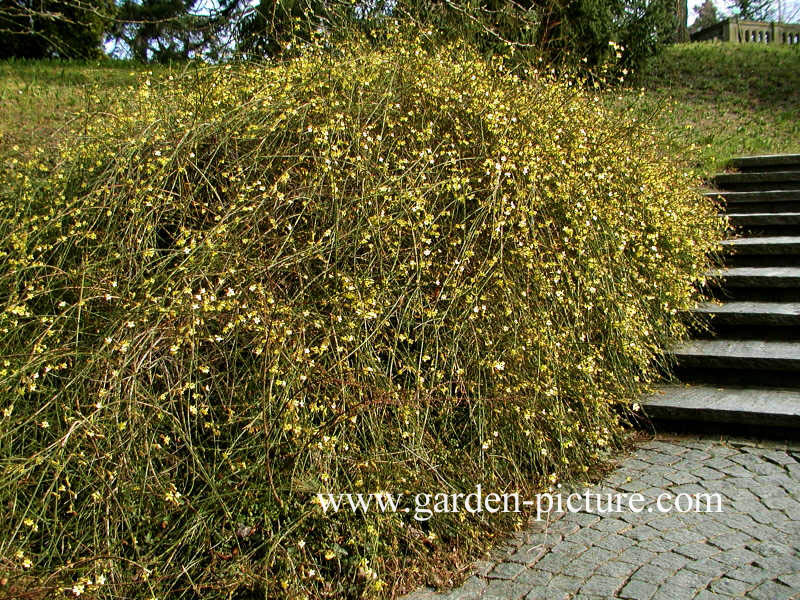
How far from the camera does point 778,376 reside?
3951 millimetres

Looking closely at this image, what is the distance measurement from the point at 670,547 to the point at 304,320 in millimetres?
1571

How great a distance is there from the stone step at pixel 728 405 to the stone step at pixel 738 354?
0.44 feet

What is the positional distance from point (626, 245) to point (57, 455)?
2.90 meters

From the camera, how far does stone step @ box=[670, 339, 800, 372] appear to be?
392 centimetres

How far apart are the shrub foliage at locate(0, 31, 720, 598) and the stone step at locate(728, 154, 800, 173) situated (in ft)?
10.3

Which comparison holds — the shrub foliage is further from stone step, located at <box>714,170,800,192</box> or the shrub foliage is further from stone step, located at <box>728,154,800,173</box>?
stone step, located at <box>728,154,800,173</box>

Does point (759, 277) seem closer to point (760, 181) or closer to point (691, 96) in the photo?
point (760, 181)

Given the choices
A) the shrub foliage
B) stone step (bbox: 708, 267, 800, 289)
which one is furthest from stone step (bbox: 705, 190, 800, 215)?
the shrub foliage

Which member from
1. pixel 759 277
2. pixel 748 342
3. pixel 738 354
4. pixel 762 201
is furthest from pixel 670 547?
pixel 762 201

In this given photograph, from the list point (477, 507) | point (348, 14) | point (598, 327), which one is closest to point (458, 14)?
point (348, 14)

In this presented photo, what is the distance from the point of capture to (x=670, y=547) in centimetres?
270

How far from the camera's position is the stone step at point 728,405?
355 cm

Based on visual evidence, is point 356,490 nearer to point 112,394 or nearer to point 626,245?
point 112,394

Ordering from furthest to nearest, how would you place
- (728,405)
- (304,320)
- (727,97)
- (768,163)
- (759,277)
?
(727,97), (768,163), (759,277), (728,405), (304,320)
